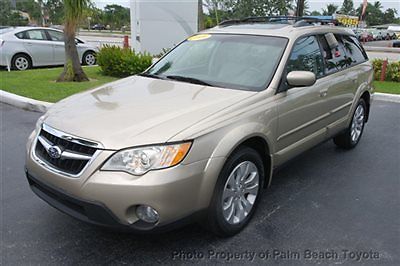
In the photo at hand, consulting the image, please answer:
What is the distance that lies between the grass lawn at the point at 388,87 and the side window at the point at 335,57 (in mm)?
5397

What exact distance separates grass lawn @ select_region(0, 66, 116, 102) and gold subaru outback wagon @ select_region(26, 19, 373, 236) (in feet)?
14.5

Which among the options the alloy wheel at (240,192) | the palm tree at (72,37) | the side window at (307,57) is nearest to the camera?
the alloy wheel at (240,192)

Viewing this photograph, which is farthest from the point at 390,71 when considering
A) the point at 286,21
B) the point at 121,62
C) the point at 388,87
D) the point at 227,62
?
the point at 227,62

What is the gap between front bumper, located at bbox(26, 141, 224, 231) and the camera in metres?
2.55

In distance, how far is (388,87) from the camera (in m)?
10.3

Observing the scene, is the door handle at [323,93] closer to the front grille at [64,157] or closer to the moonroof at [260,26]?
the moonroof at [260,26]

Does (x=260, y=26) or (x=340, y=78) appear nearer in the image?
(x=260, y=26)

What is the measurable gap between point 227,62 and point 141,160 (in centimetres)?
170

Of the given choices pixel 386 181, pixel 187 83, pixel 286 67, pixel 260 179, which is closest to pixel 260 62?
pixel 286 67

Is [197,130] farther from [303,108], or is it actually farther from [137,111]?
[303,108]

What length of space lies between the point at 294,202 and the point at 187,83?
156 centimetres

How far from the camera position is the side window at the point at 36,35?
1212 centimetres

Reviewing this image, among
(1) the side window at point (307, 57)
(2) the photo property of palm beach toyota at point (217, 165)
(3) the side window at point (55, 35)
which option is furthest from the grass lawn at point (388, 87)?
(3) the side window at point (55, 35)

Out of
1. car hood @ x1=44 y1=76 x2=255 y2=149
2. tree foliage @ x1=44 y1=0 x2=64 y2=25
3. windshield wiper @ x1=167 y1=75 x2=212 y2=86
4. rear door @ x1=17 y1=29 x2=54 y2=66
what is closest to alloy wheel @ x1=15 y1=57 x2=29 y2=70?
rear door @ x1=17 y1=29 x2=54 y2=66
